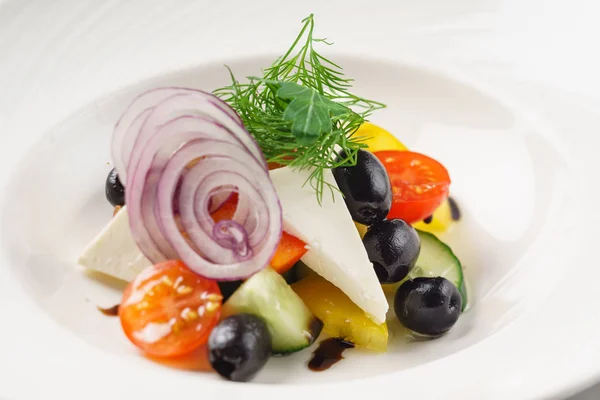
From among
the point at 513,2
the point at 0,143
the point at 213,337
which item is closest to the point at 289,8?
the point at 513,2

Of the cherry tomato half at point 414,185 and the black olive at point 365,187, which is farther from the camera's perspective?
the cherry tomato half at point 414,185

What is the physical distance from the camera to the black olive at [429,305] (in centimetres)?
203

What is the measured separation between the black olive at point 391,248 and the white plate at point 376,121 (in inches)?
7.1

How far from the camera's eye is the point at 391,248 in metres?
2.09

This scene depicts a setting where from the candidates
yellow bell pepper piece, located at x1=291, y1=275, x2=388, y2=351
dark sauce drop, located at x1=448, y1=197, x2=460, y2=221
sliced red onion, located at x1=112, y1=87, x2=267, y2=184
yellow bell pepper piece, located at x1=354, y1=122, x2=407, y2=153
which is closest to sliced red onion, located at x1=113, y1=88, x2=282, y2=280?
sliced red onion, located at x1=112, y1=87, x2=267, y2=184

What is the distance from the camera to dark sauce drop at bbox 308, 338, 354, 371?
196 centimetres

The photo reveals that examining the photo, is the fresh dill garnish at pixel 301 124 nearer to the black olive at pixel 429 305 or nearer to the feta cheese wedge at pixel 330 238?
the feta cheese wedge at pixel 330 238

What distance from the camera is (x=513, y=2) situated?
314 centimetres

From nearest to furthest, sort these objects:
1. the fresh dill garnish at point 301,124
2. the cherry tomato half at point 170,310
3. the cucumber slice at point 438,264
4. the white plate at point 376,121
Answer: the white plate at point 376,121 → the cherry tomato half at point 170,310 → the fresh dill garnish at point 301,124 → the cucumber slice at point 438,264

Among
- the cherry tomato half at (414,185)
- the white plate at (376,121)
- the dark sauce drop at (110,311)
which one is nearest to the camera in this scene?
the white plate at (376,121)

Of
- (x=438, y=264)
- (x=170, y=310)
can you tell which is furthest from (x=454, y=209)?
(x=170, y=310)

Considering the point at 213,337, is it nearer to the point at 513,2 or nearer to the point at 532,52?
the point at 532,52

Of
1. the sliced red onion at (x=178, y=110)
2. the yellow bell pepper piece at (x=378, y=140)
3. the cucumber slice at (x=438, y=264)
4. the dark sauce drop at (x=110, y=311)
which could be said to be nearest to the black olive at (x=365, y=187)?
the cucumber slice at (x=438, y=264)

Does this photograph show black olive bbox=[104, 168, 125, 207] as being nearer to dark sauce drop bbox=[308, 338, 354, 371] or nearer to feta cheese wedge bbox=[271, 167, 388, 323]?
feta cheese wedge bbox=[271, 167, 388, 323]
